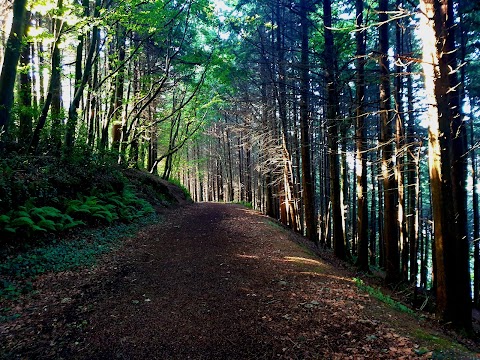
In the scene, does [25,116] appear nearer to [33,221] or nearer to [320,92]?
[33,221]

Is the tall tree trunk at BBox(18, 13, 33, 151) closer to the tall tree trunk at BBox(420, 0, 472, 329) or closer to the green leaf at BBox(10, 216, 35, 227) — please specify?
the green leaf at BBox(10, 216, 35, 227)

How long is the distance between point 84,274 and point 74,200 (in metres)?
3.51

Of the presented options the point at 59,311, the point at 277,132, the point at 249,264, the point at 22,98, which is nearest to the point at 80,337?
the point at 59,311

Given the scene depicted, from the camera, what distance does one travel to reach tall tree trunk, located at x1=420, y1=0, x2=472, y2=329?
17.1ft

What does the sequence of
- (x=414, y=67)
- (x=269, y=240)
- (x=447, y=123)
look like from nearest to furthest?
(x=447, y=123) → (x=269, y=240) → (x=414, y=67)

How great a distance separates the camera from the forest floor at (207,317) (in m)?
3.56

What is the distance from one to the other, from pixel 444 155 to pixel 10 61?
9.98 metres

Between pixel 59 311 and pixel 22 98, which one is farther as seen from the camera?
pixel 22 98

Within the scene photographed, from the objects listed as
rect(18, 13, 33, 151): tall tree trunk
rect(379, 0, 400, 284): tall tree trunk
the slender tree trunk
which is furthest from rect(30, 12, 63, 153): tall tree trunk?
rect(379, 0, 400, 284): tall tree trunk

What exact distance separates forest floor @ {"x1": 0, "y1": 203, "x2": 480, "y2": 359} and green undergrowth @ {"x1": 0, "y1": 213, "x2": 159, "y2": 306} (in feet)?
0.74

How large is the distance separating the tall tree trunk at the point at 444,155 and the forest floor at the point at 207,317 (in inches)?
36.4

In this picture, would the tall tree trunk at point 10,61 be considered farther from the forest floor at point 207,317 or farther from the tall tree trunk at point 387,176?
the tall tree trunk at point 387,176

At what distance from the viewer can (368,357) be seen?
11.4 ft

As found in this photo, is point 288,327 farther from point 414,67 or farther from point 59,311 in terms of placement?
point 414,67
